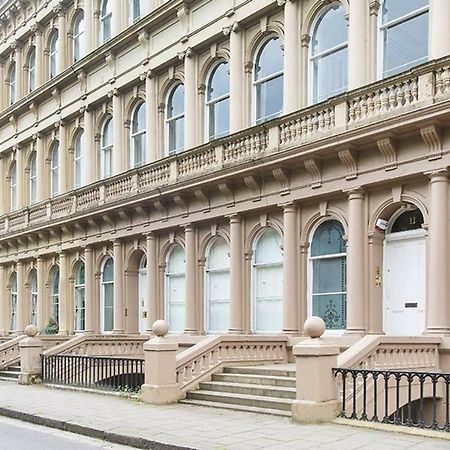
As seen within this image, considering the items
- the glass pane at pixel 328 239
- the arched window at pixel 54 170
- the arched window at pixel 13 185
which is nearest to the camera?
the glass pane at pixel 328 239

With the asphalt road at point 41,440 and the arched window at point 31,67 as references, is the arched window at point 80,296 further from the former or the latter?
the asphalt road at point 41,440

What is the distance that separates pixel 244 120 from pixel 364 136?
5.20 metres

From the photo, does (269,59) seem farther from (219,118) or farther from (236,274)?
(236,274)

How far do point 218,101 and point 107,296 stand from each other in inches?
336

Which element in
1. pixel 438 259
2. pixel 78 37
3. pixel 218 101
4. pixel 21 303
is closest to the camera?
pixel 438 259

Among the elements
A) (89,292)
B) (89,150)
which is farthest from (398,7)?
(89,292)

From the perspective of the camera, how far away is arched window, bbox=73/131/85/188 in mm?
28484

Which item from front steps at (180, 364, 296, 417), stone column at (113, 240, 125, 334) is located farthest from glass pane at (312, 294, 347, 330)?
stone column at (113, 240, 125, 334)

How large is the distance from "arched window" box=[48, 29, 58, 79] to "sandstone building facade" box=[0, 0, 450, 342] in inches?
4.2

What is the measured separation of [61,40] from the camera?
29594 mm

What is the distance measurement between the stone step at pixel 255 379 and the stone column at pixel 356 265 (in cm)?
253

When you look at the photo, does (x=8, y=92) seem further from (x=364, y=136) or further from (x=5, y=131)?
(x=364, y=136)

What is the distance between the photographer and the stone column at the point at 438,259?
1413cm

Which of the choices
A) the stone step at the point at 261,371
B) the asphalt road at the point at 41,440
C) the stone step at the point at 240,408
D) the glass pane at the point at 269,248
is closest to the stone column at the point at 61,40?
the glass pane at the point at 269,248
